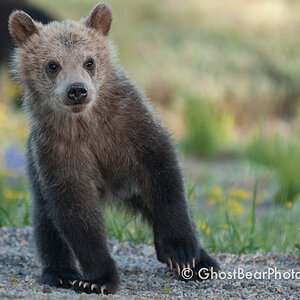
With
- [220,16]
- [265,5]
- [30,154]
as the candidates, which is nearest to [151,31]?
[220,16]

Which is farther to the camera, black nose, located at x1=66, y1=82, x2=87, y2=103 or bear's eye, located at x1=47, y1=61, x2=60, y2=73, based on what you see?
bear's eye, located at x1=47, y1=61, x2=60, y2=73

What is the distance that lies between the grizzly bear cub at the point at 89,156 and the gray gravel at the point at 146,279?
16 centimetres

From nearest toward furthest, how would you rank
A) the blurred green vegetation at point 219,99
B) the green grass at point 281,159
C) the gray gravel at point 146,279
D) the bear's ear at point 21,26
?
1. the gray gravel at point 146,279
2. the bear's ear at point 21,26
3. the blurred green vegetation at point 219,99
4. the green grass at point 281,159

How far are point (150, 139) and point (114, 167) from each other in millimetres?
280

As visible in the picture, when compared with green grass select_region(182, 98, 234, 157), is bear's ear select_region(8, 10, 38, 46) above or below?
above

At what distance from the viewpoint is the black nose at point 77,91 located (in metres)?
3.79

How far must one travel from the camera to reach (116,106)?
13.5 ft

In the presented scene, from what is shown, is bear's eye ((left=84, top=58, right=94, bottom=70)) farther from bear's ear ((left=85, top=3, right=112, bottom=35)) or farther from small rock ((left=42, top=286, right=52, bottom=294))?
small rock ((left=42, top=286, right=52, bottom=294))

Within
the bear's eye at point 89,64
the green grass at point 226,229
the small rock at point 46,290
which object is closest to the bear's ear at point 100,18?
the bear's eye at point 89,64

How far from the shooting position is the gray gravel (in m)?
3.65

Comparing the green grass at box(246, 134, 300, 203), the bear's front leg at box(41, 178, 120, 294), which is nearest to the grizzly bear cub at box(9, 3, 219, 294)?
the bear's front leg at box(41, 178, 120, 294)

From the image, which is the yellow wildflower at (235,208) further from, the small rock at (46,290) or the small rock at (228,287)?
the small rock at (46,290)

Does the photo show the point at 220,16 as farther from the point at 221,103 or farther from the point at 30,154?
the point at 30,154

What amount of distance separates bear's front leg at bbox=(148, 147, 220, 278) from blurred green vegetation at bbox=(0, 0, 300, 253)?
1.93ft
